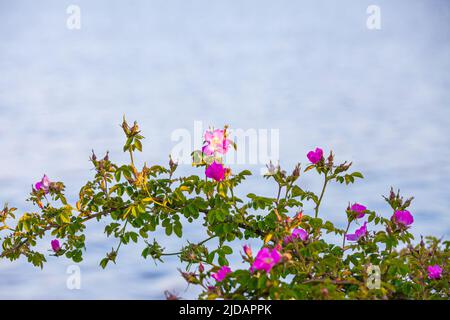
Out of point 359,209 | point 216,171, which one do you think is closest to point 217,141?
point 216,171

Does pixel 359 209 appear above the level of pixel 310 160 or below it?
below

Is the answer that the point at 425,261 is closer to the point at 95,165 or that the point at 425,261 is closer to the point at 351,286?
the point at 351,286

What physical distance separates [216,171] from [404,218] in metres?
1.29

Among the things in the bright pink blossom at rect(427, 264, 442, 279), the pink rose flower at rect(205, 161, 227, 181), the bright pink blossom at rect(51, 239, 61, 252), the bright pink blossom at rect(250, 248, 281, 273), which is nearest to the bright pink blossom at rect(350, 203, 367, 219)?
the bright pink blossom at rect(427, 264, 442, 279)

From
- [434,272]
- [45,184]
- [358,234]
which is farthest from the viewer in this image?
[45,184]

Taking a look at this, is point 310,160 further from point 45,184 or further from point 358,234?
point 45,184

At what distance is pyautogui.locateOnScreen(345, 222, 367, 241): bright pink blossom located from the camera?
4.09 metres

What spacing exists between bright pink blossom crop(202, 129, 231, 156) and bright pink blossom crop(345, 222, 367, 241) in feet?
3.71

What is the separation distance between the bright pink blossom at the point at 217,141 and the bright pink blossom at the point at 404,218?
1239 millimetres

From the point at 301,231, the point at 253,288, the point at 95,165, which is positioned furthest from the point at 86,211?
the point at 253,288

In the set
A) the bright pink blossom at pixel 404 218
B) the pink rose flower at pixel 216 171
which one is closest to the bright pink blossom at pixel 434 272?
the bright pink blossom at pixel 404 218

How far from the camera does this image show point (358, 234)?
4.11 m
